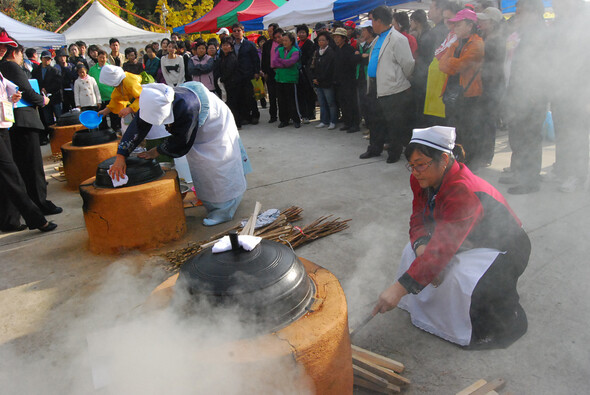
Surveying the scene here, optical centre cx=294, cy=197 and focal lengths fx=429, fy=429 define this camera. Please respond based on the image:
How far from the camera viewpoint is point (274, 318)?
1.79 m

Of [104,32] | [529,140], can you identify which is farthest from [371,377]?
[104,32]

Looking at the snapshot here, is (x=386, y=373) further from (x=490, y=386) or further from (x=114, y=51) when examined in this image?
(x=114, y=51)

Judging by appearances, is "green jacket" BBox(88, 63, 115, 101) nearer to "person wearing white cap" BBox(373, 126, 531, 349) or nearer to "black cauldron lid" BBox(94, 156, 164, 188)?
"black cauldron lid" BBox(94, 156, 164, 188)

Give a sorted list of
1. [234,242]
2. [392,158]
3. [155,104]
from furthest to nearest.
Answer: [392,158] < [155,104] < [234,242]

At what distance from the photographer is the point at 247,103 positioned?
937 cm

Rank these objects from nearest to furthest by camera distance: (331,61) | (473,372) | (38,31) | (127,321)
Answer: (127,321) < (473,372) < (331,61) < (38,31)

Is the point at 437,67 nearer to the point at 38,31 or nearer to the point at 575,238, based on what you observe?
the point at 575,238

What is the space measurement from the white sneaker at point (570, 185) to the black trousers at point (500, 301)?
233cm

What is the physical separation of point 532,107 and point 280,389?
3895mm

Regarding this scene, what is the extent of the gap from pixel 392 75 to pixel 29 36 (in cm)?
1252

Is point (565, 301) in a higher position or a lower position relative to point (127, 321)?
lower

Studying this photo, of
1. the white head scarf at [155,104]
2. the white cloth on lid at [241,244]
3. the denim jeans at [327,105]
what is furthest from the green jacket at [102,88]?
the white cloth on lid at [241,244]

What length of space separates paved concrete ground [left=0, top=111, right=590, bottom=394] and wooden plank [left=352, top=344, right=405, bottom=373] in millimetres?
82

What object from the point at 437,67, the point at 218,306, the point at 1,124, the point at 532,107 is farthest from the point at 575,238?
the point at 1,124
